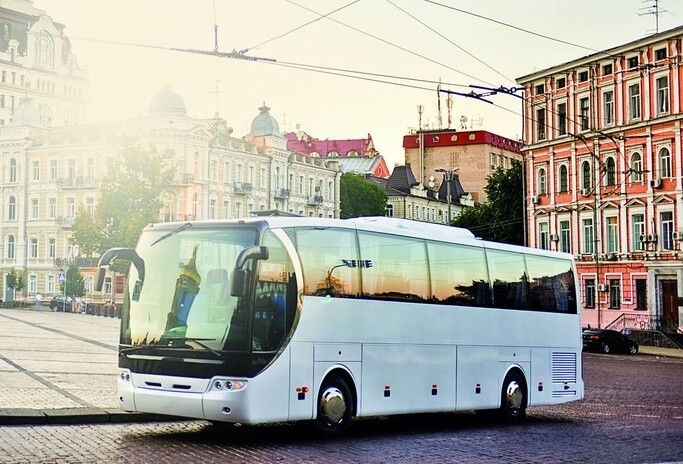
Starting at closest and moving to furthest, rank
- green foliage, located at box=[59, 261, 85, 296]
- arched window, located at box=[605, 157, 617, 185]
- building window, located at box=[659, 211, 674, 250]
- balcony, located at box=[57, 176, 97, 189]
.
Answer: building window, located at box=[659, 211, 674, 250]
arched window, located at box=[605, 157, 617, 185]
green foliage, located at box=[59, 261, 85, 296]
balcony, located at box=[57, 176, 97, 189]

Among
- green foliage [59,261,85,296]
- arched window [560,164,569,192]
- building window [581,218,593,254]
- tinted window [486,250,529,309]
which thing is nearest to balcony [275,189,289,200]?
green foliage [59,261,85,296]

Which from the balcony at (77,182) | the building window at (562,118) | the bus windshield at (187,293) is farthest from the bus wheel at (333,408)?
the balcony at (77,182)

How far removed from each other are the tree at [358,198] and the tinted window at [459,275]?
88.0 m

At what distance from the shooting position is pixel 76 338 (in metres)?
35.3

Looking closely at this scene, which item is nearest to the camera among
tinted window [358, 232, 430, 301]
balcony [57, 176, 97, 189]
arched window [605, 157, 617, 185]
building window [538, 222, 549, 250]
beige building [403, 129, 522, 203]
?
tinted window [358, 232, 430, 301]

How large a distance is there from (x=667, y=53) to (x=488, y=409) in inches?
1585

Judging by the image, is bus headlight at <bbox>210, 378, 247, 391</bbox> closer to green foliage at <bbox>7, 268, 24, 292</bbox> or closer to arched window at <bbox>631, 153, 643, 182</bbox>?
arched window at <bbox>631, 153, 643, 182</bbox>

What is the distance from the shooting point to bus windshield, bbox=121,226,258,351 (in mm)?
14195

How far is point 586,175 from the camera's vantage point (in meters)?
61.3

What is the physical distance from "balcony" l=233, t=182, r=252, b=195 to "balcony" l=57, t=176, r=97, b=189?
1142 cm

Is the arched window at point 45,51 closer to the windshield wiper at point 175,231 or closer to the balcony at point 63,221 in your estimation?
the balcony at point 63,221

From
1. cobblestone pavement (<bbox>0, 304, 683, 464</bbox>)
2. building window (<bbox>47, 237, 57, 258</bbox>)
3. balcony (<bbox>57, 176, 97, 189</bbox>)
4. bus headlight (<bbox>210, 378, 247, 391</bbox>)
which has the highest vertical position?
balcony (<bbox>57, 176, 97, 189</bbox>)

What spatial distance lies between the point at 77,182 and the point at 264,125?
16464 millimetres

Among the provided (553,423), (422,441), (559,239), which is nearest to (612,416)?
(553,423)
